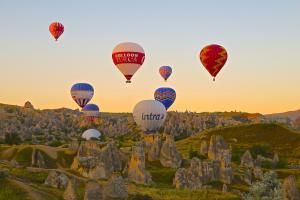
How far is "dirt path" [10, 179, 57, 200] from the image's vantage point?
4788cm

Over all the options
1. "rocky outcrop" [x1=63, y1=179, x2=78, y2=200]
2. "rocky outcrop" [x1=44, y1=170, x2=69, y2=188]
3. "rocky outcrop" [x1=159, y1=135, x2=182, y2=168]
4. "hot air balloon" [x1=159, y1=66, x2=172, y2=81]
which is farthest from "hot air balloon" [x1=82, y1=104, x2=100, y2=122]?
"rocky outcrop" [x1=63, y1=179, x2=78, y2=200]

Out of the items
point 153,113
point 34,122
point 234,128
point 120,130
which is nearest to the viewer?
point 153,113

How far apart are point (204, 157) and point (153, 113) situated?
13.5m

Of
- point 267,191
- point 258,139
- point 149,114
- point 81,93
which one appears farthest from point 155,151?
point 258,139

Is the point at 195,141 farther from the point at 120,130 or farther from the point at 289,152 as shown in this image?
the point at 120,130

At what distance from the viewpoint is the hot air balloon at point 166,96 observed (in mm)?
130375

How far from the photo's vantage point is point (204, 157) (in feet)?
331

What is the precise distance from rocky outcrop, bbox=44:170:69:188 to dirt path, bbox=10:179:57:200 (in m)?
4.89

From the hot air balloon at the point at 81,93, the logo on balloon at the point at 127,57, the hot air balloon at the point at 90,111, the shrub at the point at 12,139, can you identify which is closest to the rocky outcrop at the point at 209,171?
the logo on balloon at the point at 127,57

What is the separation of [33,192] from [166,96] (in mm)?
84040

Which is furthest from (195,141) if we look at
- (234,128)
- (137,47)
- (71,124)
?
(71,124)

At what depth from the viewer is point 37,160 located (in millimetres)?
87250

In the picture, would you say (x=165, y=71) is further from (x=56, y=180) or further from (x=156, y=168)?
(x=56, y=180)

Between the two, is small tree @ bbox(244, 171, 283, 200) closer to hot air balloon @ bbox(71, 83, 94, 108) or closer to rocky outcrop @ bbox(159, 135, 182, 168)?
rocky outcrop @ bbox(159, 135, 182, 168)
